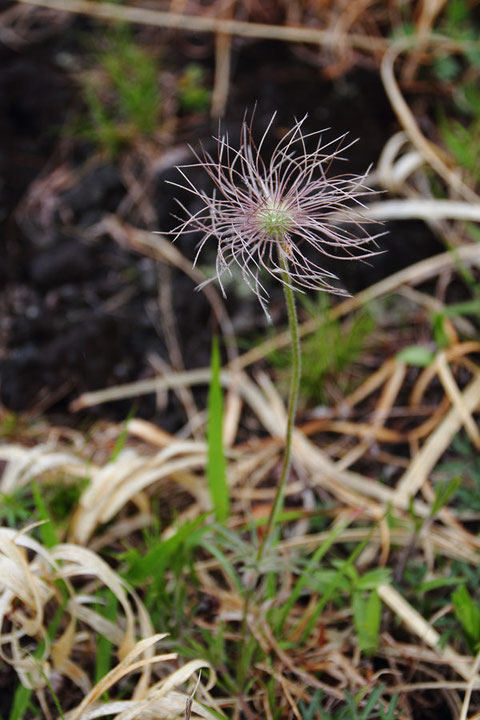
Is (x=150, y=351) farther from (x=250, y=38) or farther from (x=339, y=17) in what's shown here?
(x=339, y=17)

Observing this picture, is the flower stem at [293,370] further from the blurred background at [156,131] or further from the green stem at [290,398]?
the blurred background at [156,131]

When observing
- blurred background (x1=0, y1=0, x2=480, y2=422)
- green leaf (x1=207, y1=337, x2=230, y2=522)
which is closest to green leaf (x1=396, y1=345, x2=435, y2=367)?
blurred background (x1=0, y1=0, x2=480, y2=422)

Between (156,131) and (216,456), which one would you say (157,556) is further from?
(156,131)

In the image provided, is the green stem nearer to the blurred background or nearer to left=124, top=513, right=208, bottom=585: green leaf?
left=124, top=513, right=208, bottom=585: green leaf

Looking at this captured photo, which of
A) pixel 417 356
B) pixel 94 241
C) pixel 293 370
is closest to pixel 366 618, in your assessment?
pixel 293 370

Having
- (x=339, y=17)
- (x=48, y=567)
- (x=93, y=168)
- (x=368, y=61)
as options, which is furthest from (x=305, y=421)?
(x=339, y=17)

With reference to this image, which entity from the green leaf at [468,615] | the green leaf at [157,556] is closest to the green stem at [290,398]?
the green leaf at [157,556]
